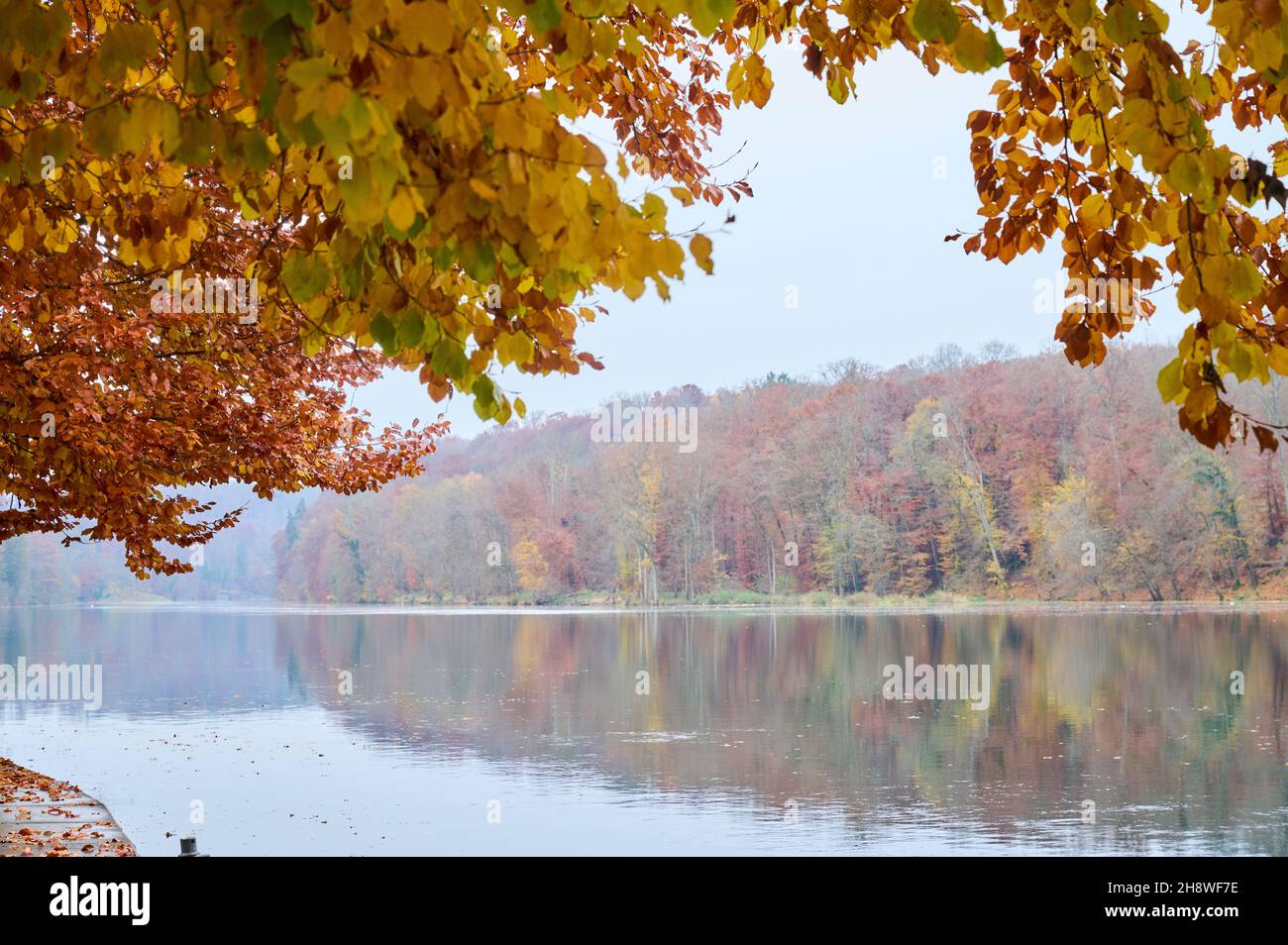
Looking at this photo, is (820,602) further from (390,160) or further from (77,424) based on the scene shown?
(390,160)

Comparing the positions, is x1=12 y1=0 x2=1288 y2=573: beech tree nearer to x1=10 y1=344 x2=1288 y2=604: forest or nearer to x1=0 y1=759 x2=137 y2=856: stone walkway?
x1=0 y1=759 x2=137 y2=856: stone walkway

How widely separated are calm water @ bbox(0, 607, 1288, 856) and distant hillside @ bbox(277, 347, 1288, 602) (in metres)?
20.6

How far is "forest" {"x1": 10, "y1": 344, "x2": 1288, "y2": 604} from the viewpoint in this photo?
5700 centimetres

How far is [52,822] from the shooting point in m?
10.9

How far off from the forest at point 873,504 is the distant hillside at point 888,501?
0.47 feet

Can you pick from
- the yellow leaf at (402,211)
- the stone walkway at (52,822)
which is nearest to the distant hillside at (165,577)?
the stone walkway at (52,822)

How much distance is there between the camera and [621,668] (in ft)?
109

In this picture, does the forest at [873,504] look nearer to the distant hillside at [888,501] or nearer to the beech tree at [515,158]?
the distant hillside at [888,501]

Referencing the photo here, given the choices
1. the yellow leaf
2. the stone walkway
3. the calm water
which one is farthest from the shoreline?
the yellow leaf

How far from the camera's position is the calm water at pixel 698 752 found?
1430 cm

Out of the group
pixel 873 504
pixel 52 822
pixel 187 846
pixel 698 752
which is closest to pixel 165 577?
pixel 873 504
